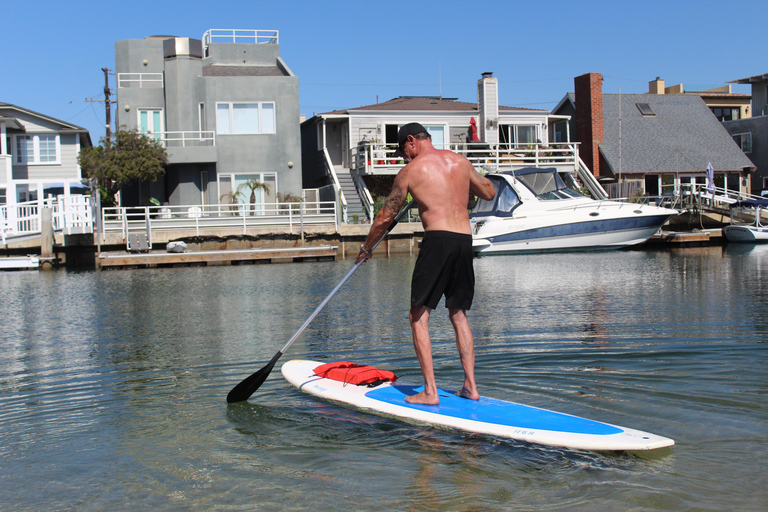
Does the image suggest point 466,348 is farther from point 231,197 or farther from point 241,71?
point 241,71

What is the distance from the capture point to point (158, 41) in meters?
34.6

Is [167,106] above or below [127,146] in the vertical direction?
above

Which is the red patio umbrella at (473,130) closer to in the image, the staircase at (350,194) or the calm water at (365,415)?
the staircase at (350,194)

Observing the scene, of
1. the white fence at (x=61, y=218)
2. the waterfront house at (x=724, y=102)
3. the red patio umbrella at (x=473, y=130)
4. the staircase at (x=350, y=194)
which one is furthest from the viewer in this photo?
the waterfront house at (x=724, y=102)

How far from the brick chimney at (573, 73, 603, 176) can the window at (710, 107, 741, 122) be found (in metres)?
16.8

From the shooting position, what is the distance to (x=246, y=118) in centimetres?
3191

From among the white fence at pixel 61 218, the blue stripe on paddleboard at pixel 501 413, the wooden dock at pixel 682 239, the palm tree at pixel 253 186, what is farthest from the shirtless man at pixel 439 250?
the palm tree at pixel 253 186

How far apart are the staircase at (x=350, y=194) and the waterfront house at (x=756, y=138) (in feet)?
83.0

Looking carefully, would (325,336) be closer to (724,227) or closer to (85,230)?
(85,230)

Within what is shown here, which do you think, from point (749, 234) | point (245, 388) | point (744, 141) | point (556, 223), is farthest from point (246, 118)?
point (744, 141)

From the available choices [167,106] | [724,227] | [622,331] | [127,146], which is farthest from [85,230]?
[724,227]

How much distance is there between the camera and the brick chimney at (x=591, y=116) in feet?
125

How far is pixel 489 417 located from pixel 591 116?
3622 cm

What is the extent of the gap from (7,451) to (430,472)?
285 cm
